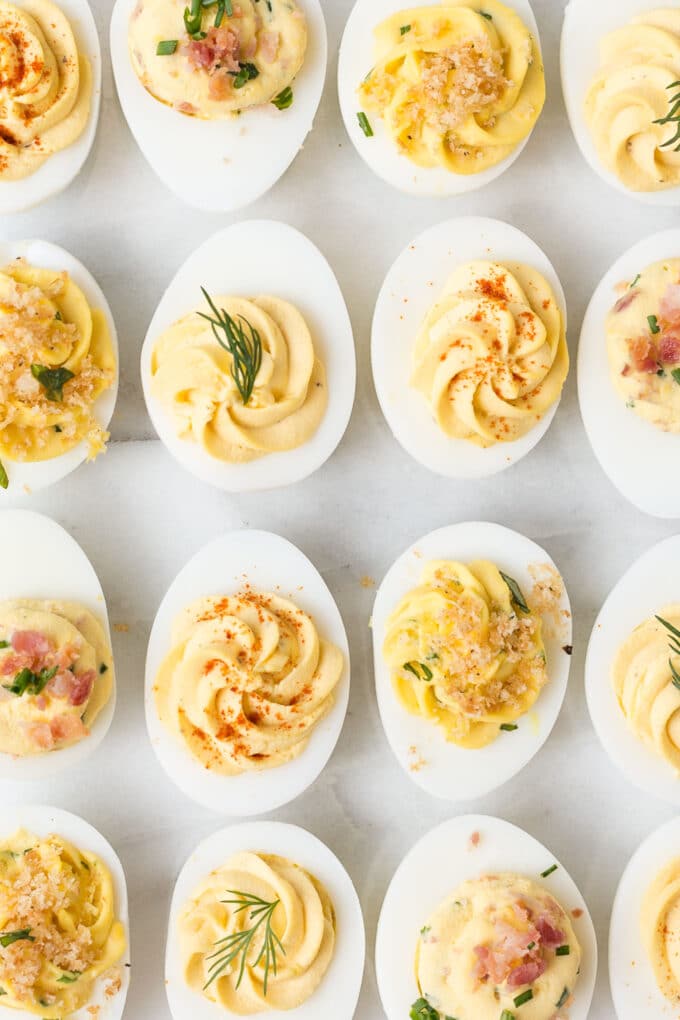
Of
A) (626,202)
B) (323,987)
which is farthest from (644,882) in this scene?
(626,202)

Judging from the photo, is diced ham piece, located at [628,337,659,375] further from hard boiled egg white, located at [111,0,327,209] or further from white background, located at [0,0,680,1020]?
hard boiled egg white, located at [111,0,327,209]

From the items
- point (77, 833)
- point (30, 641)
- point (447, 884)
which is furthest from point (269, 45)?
point (447, 884)

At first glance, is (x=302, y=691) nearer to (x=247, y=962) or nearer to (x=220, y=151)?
(x=247, y=962)

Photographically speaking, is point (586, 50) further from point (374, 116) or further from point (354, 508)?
point (354, 508)

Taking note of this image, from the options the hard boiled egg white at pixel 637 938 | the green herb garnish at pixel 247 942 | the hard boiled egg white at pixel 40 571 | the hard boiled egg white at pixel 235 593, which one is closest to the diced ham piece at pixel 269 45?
the hard boiled egg white at pixel 235 593

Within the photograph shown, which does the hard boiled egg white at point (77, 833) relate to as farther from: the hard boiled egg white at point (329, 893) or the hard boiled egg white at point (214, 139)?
the hard boiled egg white at point (214, 139)

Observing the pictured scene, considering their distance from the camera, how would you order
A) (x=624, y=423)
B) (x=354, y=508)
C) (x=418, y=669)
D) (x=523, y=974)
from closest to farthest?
(x=523, y=974) → (x=418, y=669) → (x=624, y=423) → (x=354, y=508)
